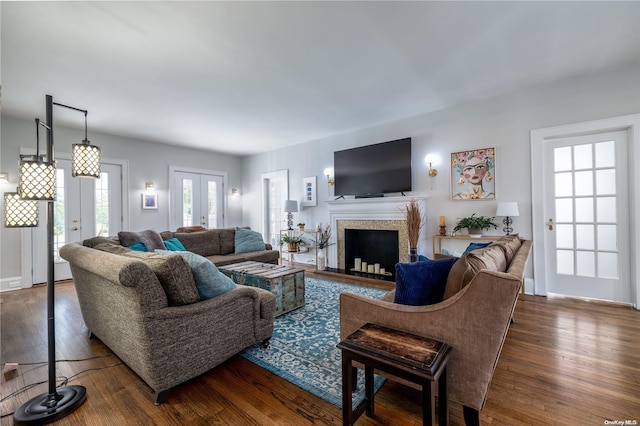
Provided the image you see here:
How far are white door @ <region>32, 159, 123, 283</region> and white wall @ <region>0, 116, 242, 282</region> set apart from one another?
204mm

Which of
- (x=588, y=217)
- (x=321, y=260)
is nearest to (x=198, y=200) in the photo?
(x=321, y=260)

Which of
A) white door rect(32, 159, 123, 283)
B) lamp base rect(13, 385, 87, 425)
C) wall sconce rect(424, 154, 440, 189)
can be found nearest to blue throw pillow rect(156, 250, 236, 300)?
lamp base rect(13, 385, 87, 425)

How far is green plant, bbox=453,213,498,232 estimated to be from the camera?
3.58m

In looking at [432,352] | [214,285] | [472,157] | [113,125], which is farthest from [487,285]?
[113,125]

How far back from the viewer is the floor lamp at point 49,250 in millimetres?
1439

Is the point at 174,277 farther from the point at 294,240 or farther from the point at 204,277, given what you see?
the point at 294,240

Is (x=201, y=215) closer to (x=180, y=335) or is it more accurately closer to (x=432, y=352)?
(x=180, y=335)

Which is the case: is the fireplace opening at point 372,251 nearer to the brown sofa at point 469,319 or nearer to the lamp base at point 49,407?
the brown sofa at point 469,319

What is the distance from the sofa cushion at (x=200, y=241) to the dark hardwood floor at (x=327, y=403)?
5.94 ft

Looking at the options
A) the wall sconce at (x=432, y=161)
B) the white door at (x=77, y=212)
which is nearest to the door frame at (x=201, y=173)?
the white door at (x=77, y=212)

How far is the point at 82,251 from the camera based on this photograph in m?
1.98

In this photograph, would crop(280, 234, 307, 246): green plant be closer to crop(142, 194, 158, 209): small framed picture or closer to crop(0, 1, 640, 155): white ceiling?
crop(0, 1, 640, 155): white ceiling

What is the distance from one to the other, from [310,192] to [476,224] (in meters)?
3.15

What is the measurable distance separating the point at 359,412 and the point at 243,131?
469 cm
